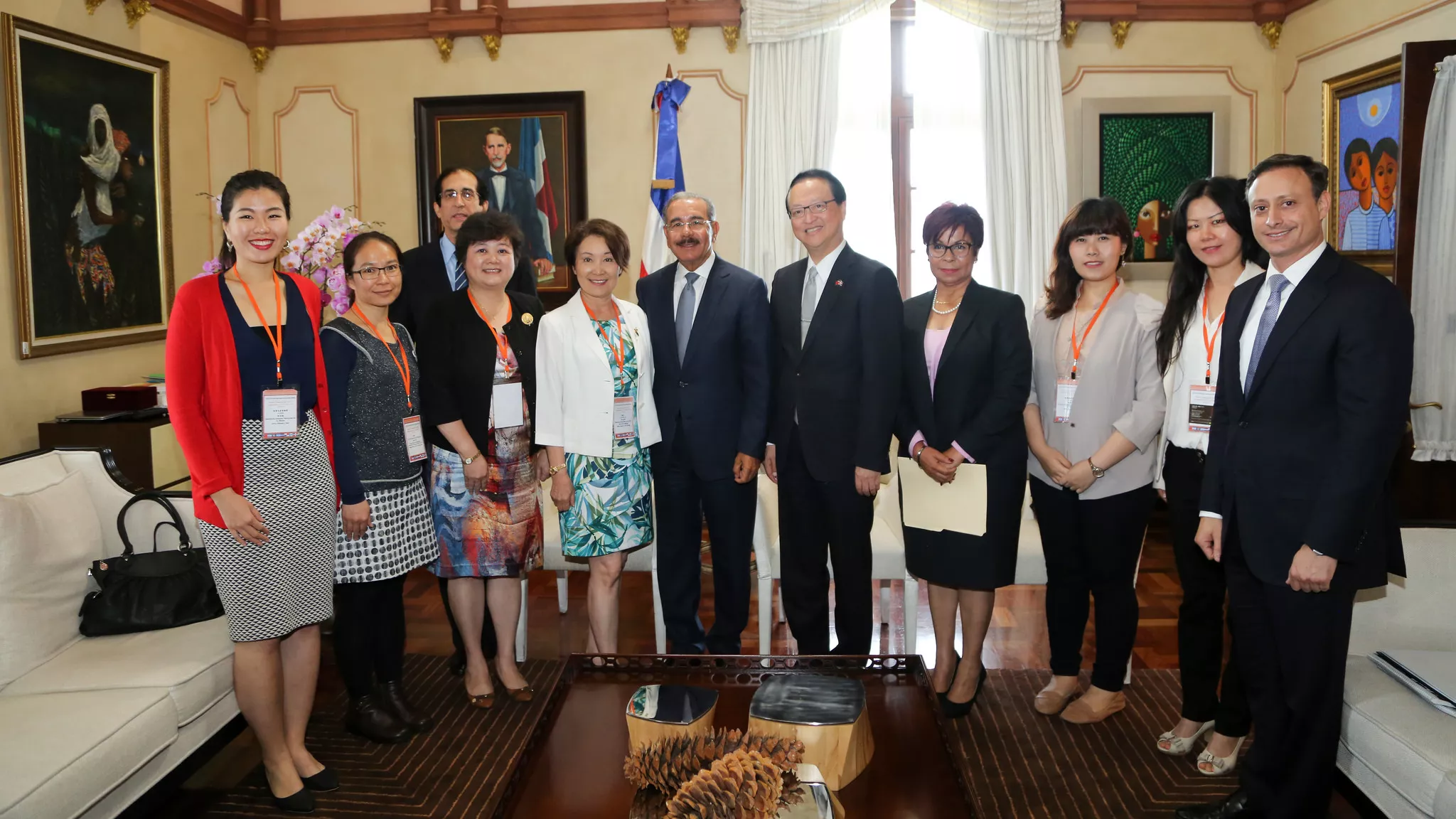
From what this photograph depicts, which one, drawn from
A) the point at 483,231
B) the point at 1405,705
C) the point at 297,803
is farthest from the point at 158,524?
the point at 1405,705

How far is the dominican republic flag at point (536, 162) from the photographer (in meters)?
5.08

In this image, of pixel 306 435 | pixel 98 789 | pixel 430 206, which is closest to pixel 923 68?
pixel 430 206

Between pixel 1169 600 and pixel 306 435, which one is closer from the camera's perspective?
pixel 306 435

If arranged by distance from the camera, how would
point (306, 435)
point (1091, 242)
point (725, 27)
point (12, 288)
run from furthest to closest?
point (725, 27) < point (12, 288) < point (1091, 242) < point (306, 435)

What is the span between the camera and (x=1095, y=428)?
2512mm

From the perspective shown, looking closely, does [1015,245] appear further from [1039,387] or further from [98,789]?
[98,789]

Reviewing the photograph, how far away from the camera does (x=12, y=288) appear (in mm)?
3654

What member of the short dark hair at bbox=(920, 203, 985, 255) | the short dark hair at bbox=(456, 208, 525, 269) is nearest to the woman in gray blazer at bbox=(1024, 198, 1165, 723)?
the short dark hair at bbox=(920, 203, 985, 255)

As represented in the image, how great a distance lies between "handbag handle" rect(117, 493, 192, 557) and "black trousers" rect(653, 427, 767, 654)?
135 centimetres

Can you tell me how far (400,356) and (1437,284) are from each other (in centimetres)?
380

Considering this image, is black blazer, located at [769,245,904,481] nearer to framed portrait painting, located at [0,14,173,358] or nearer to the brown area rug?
the brown area rug

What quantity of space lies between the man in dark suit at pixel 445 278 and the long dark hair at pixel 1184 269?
187 cm

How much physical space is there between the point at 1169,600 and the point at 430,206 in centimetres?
425

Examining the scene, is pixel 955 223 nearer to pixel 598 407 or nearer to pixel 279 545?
pixel 598 407
